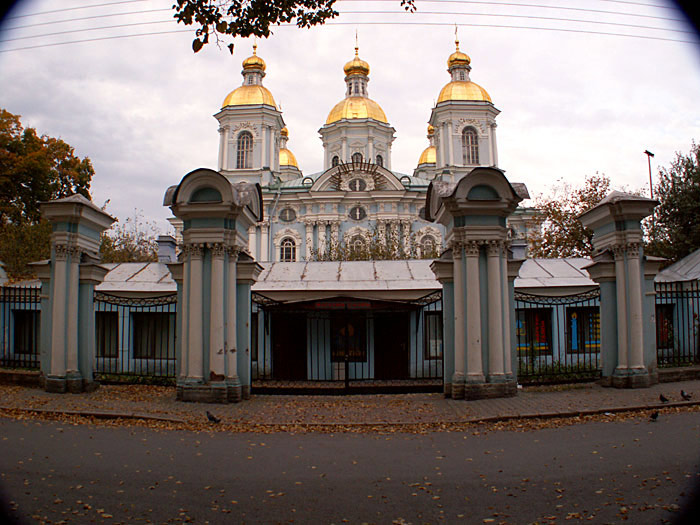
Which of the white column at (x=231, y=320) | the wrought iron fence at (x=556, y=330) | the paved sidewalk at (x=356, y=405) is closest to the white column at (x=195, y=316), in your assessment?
the white column at (x=231, y=320)

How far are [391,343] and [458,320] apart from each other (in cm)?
523

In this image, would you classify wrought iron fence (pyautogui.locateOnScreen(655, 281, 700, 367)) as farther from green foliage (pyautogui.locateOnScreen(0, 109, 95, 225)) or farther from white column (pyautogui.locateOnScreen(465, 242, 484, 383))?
green foliage (pyautogui.locateOnScreen(0, 109, 95, 225))

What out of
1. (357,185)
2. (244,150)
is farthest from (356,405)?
(244,150)

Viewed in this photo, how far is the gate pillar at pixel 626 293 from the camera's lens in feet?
38.9

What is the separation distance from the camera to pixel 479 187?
11.5 metres

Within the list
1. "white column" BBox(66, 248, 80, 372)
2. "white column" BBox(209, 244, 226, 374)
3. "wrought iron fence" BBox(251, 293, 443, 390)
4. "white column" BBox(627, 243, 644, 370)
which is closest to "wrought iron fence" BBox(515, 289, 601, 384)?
"wrought iron fence" BBox(251, 293, 443, 390)

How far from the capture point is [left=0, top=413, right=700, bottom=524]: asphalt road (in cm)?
534

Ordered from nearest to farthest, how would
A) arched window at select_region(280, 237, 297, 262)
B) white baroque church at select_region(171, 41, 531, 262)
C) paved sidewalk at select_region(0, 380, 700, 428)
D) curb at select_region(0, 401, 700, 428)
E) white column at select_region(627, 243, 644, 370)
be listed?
curb at select_region(0, 401, 700, 428)
paved sidewalk at select_region(0, 380, 700, 428)
white column at select_region(627, 243, 644, 370)
white baroque church at select_region(171, 41, 531, 262)
arched window at select_region(280, 237, 297, 262)

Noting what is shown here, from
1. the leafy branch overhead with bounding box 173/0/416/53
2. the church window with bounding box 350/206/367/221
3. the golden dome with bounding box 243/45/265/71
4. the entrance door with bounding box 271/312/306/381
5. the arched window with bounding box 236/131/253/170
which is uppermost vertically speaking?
the golden dome with bounding box 243/45/265/71

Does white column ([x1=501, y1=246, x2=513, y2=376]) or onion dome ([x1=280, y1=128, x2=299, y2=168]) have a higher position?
onion dome ([x1=280, y1=128, x2=299, y2=168])

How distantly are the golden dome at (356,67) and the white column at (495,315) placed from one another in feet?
152

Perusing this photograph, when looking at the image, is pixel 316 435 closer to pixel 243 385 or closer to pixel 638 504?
pixel 243 385

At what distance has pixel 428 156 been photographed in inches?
2434

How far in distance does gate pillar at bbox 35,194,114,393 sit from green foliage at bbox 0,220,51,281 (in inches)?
779
